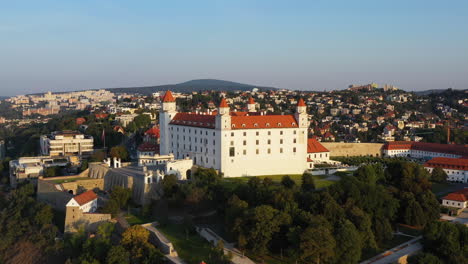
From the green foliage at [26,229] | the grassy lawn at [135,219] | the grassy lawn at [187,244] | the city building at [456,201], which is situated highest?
the city building at [456,201]

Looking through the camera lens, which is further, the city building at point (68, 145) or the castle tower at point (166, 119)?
the city building at point (68, 145)

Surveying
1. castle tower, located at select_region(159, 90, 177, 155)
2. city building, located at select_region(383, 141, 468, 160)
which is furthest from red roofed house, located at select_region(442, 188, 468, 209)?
castle tower, located at select_region(159, 90, 177, 155)

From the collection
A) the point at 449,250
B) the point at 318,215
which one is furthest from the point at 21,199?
the point at 449,250

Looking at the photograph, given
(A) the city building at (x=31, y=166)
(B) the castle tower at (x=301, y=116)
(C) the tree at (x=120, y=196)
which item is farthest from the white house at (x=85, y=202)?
(B) the castle tower at (x=301, y=116)

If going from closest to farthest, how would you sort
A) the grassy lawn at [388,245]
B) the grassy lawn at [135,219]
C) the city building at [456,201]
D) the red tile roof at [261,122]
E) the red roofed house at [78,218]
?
the grassy lawn at [388,245]
the grassy lawn at [135,219]
the red roofed house at [78,218]
the city building at [456,201]
the red tile roof at [261,122]

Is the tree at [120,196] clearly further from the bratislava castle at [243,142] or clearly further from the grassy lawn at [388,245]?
the grassy lawn at [388,245]

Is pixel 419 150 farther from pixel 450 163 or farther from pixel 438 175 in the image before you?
pixel 438 175
